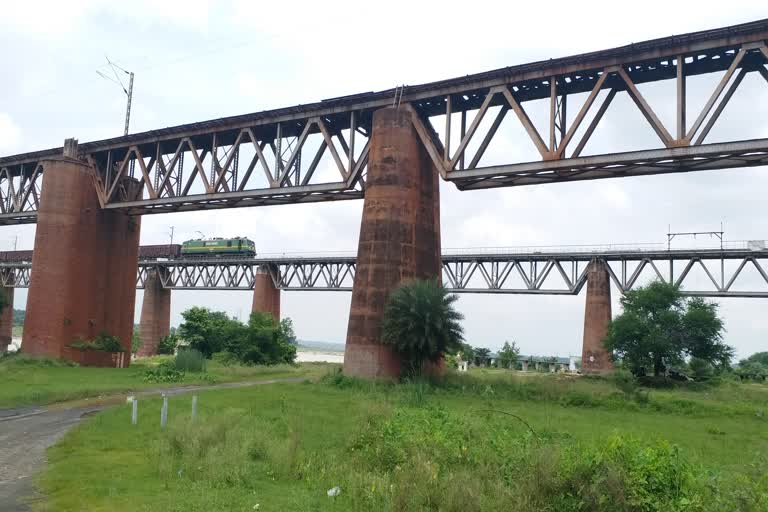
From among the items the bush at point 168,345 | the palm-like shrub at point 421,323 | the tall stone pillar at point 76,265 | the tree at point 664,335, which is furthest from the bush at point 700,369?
the bush at point 168,345

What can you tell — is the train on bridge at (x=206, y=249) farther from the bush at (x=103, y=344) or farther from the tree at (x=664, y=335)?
the tree at (x=664, y=335)

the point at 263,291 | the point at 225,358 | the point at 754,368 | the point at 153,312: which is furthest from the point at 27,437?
the point at 754,368

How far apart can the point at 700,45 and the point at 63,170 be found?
111 ft

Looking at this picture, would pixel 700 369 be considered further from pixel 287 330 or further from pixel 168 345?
pixel 168 345

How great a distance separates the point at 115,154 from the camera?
37.6 meters

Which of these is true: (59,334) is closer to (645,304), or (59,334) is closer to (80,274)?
(80,274)

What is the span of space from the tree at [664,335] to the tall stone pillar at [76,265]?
1298 inches

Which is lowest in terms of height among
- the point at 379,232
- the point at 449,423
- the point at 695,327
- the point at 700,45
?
the point at 449,423

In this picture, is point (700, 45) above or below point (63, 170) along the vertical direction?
above

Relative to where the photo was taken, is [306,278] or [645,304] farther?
[306,278]

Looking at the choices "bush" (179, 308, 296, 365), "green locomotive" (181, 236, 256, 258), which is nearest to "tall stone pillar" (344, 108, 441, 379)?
"bush" (179, 308, 296, 365)

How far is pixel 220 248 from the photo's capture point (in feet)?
236

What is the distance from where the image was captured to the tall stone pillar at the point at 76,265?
34344mm

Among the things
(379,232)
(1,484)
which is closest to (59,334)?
(379,232)
